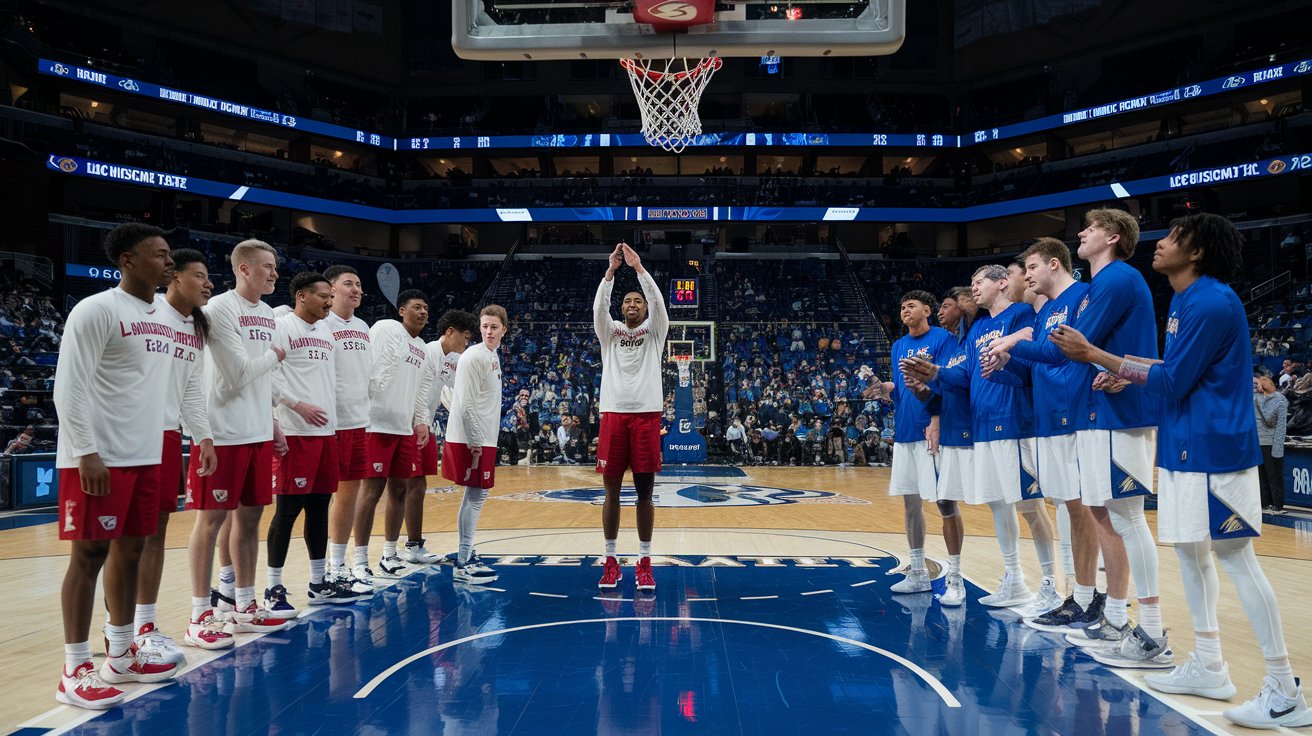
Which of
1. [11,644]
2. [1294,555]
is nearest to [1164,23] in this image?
[1294,555]

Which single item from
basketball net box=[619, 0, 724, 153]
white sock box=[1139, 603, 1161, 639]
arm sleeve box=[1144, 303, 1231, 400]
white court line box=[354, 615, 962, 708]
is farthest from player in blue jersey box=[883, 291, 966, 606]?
basketball net box=[619, 0, 724, 153]

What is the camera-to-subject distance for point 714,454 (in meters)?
20.7

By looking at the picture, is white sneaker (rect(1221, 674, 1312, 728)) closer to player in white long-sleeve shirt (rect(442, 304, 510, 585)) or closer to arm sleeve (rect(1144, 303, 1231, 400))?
arm sleeve (rect(1144, 303, 1231, 400))

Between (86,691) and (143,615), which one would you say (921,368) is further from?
(86,691)

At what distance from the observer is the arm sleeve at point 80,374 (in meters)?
3.88

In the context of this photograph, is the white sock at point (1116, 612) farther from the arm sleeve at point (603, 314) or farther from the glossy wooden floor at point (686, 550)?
the arm sleeve at point (603, 314)

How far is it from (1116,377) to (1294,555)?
18.4ft

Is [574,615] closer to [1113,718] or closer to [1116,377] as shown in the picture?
[1113,718]

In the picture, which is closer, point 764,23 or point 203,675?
point 203,675

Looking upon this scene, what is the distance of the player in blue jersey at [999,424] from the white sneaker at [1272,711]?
7.05 ft

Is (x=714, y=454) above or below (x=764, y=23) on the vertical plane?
below

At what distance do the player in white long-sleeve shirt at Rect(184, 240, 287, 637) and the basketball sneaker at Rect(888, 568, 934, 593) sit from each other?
4333 mm

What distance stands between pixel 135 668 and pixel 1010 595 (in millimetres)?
5422

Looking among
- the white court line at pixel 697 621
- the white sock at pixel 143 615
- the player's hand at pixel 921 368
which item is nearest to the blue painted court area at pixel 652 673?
the white court line at pixel 697 621
